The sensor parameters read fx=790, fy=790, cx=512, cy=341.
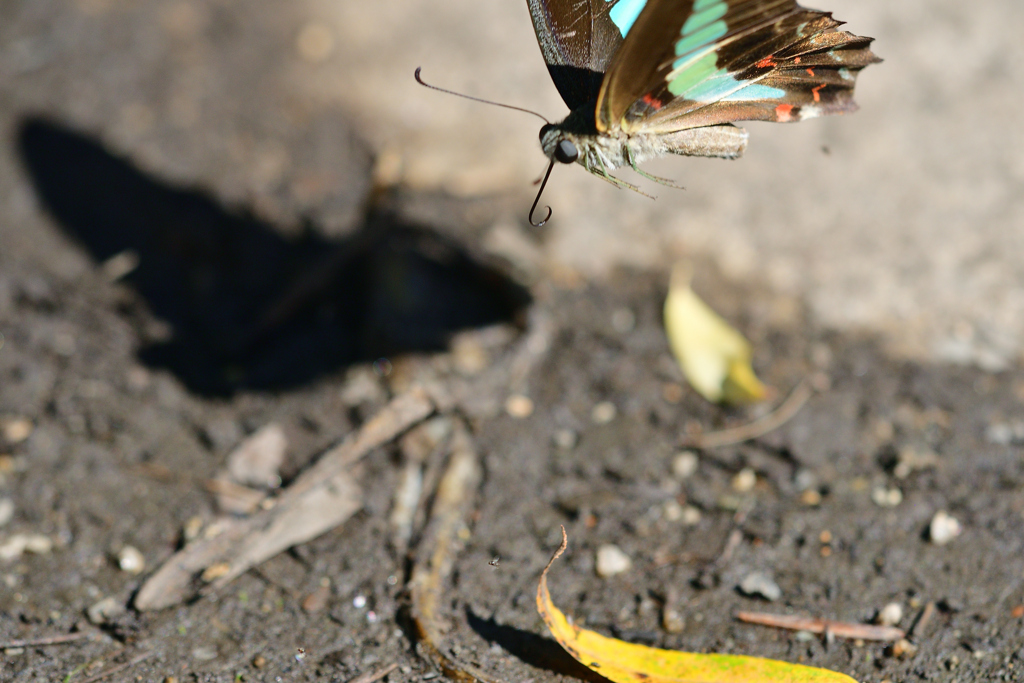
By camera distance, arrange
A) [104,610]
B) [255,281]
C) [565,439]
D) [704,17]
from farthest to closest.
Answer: [255,281] < [565,439] < [104,610] < [704,17]

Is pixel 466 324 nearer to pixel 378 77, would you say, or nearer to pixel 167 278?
pixel 167 278

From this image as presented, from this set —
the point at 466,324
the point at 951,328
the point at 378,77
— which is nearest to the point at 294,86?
the point at 378,77

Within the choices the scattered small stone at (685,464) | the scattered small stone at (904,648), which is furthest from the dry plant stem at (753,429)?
the scattered small stone at (904,648)

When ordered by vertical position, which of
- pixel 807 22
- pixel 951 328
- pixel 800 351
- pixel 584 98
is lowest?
pixel 800 351

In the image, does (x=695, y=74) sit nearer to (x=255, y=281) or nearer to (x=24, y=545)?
(x=255, y=281)

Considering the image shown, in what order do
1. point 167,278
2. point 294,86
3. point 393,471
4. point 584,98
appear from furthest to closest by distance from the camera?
point 294,86
point 167,278
point 393,471
point 584,98

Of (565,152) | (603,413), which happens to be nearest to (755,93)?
(565,152)
